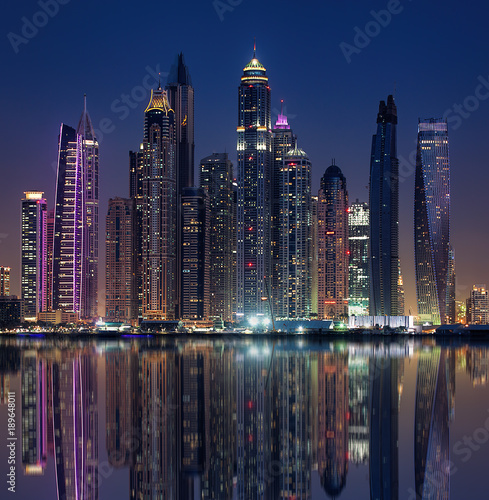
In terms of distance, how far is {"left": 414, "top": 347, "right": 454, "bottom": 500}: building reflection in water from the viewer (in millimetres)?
23016

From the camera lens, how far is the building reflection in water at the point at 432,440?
75.5ft

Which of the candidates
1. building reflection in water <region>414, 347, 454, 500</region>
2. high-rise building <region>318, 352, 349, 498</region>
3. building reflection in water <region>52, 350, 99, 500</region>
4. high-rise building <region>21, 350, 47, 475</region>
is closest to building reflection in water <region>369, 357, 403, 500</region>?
building reflection in water <region>414, 347, 454, 500</region>

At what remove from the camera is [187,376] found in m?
56.7

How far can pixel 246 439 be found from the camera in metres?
29.7

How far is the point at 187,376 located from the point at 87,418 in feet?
73.7

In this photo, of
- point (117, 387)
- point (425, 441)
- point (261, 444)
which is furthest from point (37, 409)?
point (425, 441)

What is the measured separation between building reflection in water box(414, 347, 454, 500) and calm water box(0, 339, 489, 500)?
61 mm

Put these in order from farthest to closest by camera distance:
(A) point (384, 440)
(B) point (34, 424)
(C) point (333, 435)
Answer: (B) point (34, 424), (C) point (333, 435), (A) point (384, 440)

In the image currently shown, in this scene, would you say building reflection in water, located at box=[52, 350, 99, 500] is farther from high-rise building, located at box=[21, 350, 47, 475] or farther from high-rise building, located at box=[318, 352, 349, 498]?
high-rise building, located at box=[318, 352, 349, 498]

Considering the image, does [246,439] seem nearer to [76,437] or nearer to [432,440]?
[76,437]

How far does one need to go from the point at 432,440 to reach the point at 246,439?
7319mm

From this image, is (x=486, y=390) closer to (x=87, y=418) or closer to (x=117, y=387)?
(x=117, y=387)

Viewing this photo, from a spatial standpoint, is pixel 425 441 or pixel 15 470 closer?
pixel 15 470

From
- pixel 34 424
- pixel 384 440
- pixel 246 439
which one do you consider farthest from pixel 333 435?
pixel 34 424
